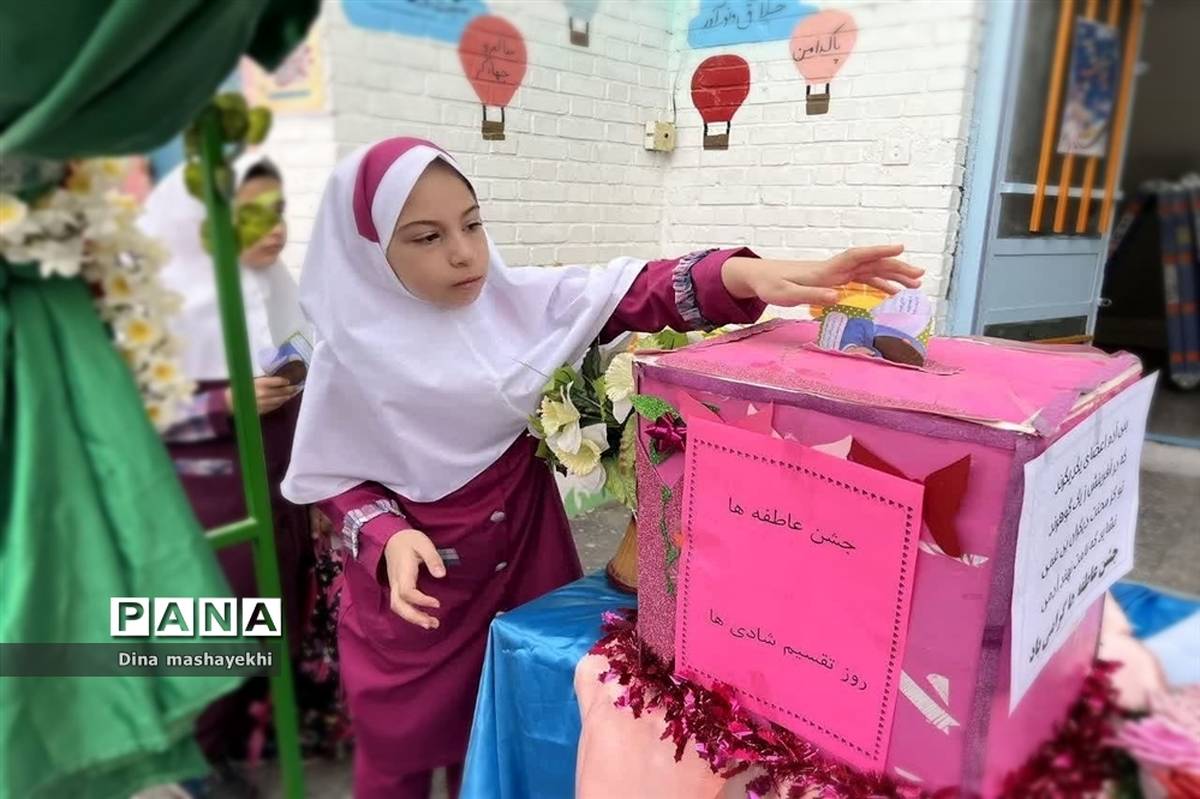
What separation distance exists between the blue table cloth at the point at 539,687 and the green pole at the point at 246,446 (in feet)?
0.77

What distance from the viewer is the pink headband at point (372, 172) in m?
0.77

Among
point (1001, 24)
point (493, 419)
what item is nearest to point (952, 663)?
point (493, 419)

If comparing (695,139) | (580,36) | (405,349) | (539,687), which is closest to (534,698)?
(539,687)

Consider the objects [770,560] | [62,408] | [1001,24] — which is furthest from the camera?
[1001,24]

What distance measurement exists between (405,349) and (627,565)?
13.1 inches

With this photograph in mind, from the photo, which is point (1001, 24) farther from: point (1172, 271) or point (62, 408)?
point (1172, 271)

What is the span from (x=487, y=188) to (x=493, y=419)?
0.84m

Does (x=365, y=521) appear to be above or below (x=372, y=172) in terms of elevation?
below

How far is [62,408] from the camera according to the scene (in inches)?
17.8

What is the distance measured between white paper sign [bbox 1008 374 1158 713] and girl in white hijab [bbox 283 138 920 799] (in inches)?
8.9

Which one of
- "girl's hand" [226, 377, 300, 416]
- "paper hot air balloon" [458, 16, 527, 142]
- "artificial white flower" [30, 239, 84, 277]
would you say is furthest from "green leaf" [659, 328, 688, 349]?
"paper hot air balloon" [458, 16, 527, 142]

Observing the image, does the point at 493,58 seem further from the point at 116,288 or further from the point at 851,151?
the point at 116,288

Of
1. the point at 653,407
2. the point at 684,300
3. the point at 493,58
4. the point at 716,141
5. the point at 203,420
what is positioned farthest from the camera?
the point at 716,141

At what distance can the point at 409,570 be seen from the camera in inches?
30.3
